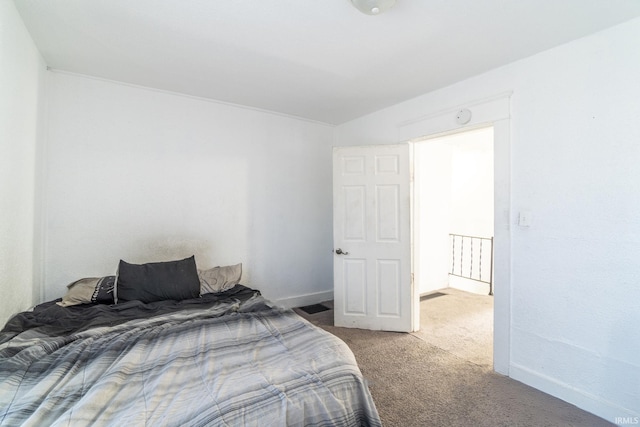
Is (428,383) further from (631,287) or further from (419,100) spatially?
(419,100)

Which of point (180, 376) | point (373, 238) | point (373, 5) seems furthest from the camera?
point (373, 238)

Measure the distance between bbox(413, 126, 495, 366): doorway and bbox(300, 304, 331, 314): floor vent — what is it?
1315 mm

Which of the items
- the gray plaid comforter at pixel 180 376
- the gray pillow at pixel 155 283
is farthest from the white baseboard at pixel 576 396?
the gray pillow at pixel 155 283

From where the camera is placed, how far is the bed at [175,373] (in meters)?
1.02

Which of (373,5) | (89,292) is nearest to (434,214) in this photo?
(373,5)

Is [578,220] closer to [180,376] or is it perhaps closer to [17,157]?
[180,376]

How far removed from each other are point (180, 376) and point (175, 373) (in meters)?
0.03

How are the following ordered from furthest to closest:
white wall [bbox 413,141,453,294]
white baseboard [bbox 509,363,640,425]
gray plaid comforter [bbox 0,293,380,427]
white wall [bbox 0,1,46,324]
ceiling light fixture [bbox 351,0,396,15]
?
1. white wall [bbox 413,141,453,294]
2. white baseboard [bbox 509,363,640,425]
3. white wall [bbox 0,1,46,324]
4. ceiling light fixture [bbox 351,0,396,15]
5. gray plaid comforter [bbox 0,293,380,427]

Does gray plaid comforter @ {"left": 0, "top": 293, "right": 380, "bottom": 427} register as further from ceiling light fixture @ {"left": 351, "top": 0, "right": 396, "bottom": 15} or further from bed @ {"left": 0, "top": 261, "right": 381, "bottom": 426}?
ceiling light fixture @ {"left": 351, "top": 0, "right": 396, "bottom": 15}

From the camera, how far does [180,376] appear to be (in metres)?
1.22

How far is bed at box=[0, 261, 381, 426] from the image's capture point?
1.02 metres

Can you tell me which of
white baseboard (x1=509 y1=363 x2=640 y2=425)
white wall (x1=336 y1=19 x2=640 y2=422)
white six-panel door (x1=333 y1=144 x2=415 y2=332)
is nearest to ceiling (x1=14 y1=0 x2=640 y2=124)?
white wall (x1=336 y1=19 x2=640 y2=422)

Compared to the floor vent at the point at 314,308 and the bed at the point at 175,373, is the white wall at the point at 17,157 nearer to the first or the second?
the bed at the point at 175,373

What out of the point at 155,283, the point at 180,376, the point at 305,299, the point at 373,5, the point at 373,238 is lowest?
the point at 305,299
